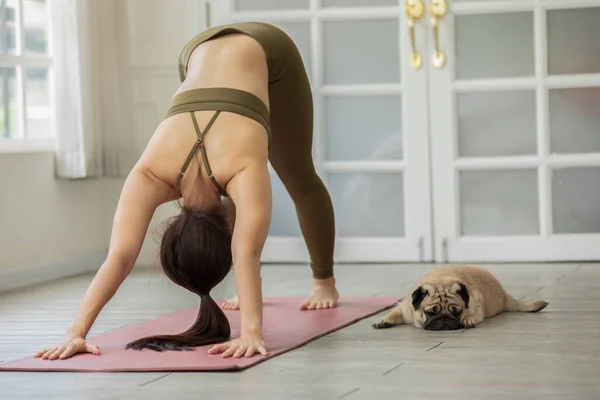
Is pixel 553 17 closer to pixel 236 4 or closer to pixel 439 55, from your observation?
pixel 439 55

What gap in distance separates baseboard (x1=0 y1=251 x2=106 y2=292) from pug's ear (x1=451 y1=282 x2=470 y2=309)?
238cm

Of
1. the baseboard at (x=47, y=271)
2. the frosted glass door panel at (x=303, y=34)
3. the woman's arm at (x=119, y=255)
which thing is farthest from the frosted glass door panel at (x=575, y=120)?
the woman's arm at (x=119, y=255)

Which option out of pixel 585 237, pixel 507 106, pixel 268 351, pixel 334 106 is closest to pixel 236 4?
pixel 334 106

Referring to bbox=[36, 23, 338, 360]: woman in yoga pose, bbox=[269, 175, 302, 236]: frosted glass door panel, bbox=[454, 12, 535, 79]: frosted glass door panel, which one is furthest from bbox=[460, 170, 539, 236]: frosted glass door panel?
bbox=[36, 23, 338, 360]: woman in yoga pose

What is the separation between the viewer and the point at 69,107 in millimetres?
5348

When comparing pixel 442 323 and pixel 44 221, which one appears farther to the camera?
pixel 44 221

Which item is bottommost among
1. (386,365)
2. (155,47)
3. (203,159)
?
(386,365)

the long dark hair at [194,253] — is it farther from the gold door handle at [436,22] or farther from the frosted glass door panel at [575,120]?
the frosted glass door panel at [575,120]

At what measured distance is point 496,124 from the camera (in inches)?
213

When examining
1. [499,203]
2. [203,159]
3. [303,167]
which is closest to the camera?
[203,159]

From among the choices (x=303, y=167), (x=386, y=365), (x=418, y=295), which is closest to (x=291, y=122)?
(x=303, y=167)

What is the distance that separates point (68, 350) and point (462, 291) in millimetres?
1155

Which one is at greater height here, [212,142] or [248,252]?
[212,142]

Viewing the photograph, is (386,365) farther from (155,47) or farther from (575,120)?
(155,47)
